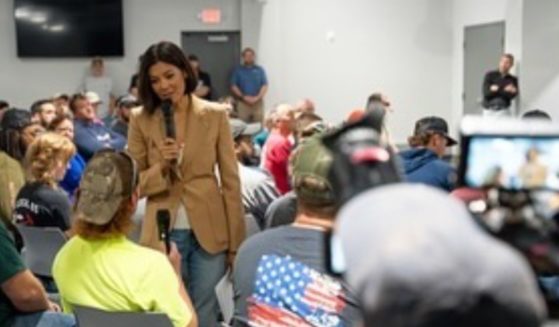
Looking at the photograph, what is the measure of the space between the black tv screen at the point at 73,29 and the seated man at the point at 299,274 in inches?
382

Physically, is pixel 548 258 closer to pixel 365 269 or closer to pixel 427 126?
pixel 365 269

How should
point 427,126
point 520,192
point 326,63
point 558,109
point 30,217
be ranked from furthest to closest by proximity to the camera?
point 326,63 → point 558,109 → point 427,126 → point 30,217 → point 520,192

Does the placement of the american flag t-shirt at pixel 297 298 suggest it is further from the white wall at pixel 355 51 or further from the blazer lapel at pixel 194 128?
the white wall at pixel 355 51

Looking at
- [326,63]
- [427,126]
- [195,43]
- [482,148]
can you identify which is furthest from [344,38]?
[482,148]

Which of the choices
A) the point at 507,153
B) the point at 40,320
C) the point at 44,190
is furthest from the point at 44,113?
the point at 507,153

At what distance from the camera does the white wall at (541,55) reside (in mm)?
9398

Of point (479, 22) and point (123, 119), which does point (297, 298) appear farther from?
point (479, 22)

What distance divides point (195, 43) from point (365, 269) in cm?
1125

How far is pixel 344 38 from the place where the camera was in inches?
449

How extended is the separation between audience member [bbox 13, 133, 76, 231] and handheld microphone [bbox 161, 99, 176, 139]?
890 mm

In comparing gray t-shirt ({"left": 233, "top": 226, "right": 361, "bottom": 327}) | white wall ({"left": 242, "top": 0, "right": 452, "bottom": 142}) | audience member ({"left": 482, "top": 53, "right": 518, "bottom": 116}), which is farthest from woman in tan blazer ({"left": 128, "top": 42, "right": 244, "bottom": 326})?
white wall ({"left": 242, "top": 0, "right": 452, "bottom": 142})

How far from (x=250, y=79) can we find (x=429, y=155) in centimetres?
734

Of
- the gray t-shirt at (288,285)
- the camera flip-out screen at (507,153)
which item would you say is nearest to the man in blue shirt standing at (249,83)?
the gray t-shirt at (288,285)

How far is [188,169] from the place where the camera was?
328cm
